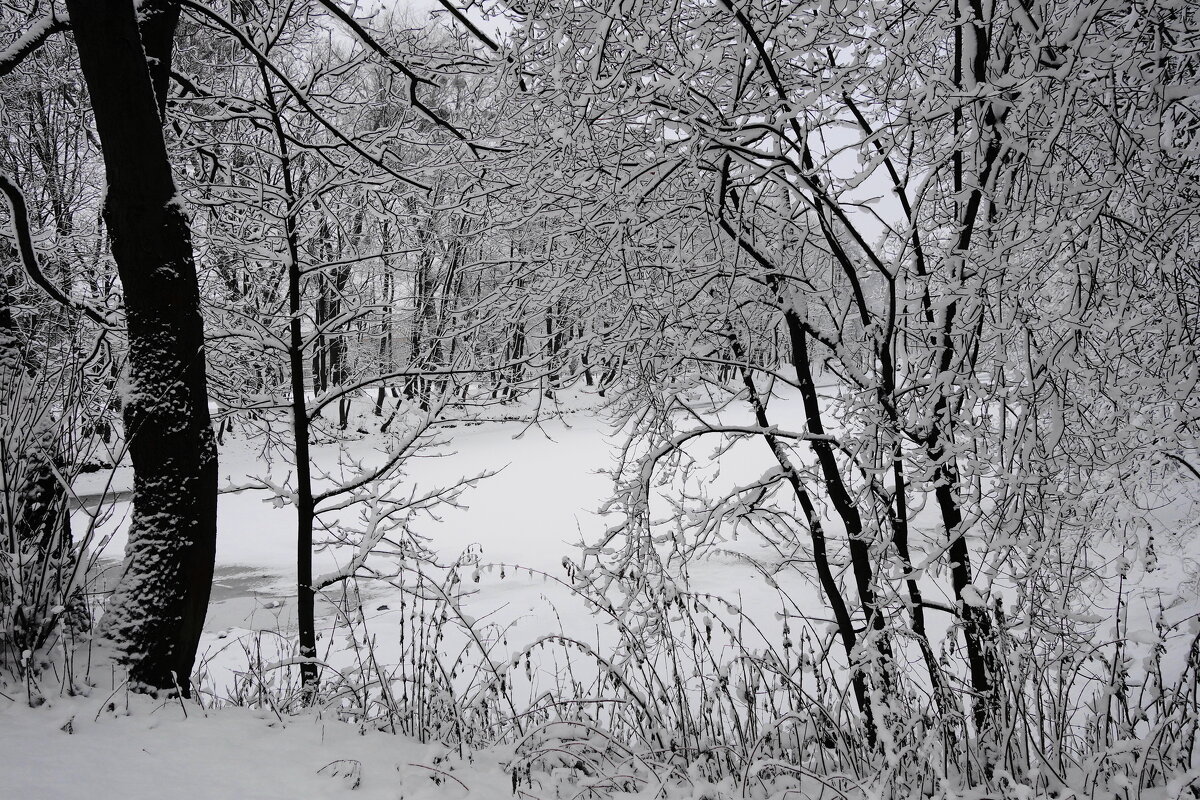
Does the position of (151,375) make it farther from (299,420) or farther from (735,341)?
(735,341)

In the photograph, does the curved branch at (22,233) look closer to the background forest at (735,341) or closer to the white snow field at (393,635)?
the background forest at (735,341)

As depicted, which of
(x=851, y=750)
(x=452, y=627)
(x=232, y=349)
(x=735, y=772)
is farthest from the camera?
(x=452, y=627)

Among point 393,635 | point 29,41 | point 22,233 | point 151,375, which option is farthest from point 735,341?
point 393,635

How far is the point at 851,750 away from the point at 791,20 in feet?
11.3

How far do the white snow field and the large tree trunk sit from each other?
10.3 inches

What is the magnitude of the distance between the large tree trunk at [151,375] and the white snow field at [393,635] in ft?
0.86

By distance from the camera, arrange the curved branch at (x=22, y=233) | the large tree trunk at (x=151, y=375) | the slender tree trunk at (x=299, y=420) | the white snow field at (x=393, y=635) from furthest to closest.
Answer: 1. the slender tree trunk at (x=299, y=420)
2. the curved branch at (x=22, y=233)
3. the large tree trunk at (x=151, y=375)
4. the white snow field at (x=393, y=635)

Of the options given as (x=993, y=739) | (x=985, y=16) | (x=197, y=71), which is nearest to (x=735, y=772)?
(x=993, y=739)

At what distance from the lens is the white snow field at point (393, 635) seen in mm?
2553

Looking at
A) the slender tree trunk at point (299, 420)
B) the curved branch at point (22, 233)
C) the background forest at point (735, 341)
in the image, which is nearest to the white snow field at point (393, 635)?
the background forest at point (735, 341)

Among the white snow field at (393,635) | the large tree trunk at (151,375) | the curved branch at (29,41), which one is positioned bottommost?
the white snow field at (393,635)

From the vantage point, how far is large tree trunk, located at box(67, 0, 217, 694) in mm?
3254

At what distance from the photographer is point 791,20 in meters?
3.59

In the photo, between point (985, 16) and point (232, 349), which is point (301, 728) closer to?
point (232, 349)
